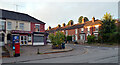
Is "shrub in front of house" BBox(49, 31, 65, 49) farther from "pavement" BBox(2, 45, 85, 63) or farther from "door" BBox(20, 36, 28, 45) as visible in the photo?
"door" BBox(20, 36, 28, 45)

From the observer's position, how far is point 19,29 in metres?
22.9

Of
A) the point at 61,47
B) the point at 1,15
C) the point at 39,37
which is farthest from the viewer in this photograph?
the point at 39,37

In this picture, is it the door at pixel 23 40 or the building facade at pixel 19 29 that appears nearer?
the building facade at pixel 19 29

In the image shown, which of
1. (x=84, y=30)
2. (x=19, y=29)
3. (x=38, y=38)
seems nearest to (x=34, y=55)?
(x=38, y=38)

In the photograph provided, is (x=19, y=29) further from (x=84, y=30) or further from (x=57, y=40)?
(x=84, y=30)

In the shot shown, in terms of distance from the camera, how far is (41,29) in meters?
26.6

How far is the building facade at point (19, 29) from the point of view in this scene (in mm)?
20734

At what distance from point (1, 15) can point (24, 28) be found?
5700 millimetres

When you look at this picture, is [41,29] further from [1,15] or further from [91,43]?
[91,43]

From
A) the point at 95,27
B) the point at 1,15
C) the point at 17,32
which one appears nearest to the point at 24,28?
the point at 17,32

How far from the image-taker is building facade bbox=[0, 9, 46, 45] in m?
20.7

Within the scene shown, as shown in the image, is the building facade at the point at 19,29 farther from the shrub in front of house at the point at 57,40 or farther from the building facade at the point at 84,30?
the building facade at the point at 84,30

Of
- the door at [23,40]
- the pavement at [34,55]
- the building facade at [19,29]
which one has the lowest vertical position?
the pavement at [34,55]

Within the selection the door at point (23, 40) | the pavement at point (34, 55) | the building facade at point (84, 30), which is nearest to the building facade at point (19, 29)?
the door at point (23, 40)
